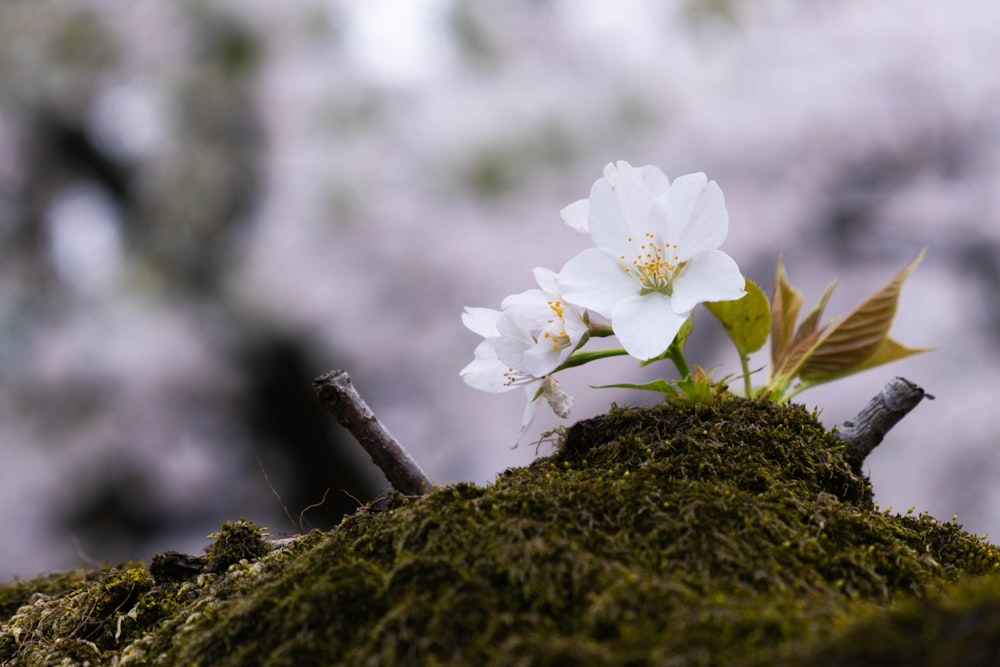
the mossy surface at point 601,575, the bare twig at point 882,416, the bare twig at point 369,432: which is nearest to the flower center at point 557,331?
the mossy surface at point 601,575

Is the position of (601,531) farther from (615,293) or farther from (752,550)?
(615,293)

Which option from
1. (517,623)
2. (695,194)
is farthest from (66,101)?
(517,623)

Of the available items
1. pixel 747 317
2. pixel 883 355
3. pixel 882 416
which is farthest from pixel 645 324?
pixel 883 355

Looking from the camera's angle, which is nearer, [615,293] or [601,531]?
[601,531]

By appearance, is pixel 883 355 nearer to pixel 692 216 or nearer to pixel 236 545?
pixel 692 216

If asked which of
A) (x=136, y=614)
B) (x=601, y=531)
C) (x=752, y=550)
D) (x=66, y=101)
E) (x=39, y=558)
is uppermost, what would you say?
(x=66, y=101)

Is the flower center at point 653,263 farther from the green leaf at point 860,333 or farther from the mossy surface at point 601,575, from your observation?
the green leaf at point 860,333
